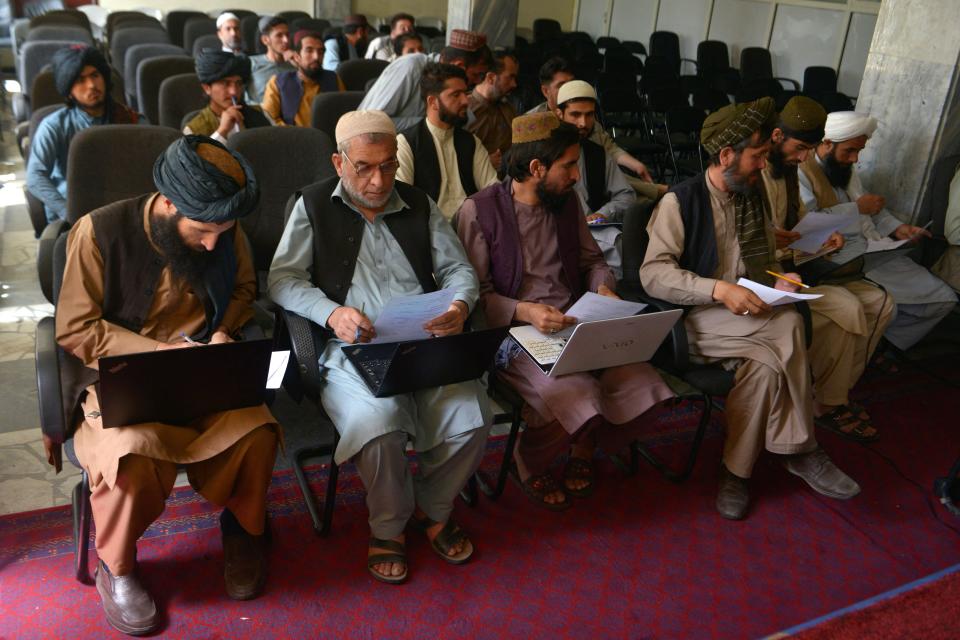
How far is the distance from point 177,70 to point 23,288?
1626 mm

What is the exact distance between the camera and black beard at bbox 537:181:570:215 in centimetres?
277

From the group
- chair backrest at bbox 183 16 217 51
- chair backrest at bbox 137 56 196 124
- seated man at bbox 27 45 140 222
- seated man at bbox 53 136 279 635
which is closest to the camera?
seated man at bbox 53 136 279 635

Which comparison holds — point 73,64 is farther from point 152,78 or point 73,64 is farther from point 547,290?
point 547,290

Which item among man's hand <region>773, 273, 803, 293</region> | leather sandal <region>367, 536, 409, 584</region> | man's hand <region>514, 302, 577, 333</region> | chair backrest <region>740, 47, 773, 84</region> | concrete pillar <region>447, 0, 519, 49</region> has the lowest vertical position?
leather sandal <region>367, 536, 409, 584</region>

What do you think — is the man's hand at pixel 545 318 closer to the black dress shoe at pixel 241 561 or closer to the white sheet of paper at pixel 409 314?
the white sheet of paper at pixel 409 314

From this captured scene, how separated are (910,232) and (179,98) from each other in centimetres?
374

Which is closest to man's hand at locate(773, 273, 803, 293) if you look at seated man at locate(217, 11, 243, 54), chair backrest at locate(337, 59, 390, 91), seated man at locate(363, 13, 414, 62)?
chair backrest at locate(337, 59, 390, 91)

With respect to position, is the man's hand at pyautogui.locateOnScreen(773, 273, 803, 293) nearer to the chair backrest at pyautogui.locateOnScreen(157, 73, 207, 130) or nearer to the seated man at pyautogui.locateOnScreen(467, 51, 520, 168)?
the seated man at pyautogui.locateOnScreen(467, 51, 520, 168)

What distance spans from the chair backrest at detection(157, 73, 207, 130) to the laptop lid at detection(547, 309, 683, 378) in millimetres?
2777

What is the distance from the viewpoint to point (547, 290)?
2.87 meters

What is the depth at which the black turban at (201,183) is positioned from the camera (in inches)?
80.1

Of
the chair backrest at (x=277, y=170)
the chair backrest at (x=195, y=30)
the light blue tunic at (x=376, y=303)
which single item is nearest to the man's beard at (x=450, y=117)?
the chair backrest at (x=277, y=170)

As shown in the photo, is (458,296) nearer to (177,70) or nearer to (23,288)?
(23,288)

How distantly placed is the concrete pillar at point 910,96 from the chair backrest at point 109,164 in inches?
137
